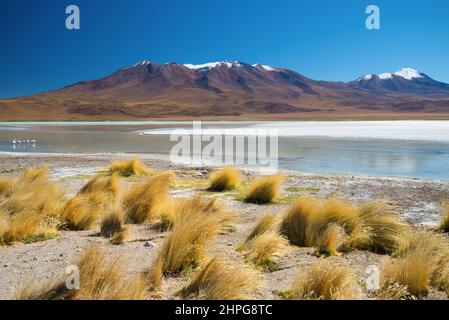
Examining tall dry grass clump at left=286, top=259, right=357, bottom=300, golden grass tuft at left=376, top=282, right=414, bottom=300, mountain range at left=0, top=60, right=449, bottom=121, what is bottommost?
golden grass tuft at left=376, top=282, right=414, bottom=300

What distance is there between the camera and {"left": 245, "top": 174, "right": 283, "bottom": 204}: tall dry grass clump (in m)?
7.11

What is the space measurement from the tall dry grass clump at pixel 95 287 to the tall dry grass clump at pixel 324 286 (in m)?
1.16

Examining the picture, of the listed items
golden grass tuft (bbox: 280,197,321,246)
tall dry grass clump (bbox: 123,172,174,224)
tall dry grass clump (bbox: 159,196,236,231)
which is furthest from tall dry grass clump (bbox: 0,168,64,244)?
golden grass tuft (bbox: 280,197,321,246)

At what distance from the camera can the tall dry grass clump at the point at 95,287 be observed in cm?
291

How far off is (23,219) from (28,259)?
943mm

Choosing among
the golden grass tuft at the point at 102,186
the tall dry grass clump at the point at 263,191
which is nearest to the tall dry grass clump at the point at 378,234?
the tall dry grass clump at the point at 263,191

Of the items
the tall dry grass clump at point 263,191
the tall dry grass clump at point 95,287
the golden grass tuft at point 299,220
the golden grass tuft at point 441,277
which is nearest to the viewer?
the tall dry grass clump at point 95,287

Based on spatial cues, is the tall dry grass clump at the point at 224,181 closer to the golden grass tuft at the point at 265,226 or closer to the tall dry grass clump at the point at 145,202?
the tall dry grass clump at the point at 145,202

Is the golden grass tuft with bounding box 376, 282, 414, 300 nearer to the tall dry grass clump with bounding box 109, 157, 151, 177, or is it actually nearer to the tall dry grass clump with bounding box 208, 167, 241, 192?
the tall dry grass clump with bounding box 208, 167, 241, 192

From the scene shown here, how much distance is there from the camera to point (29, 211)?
5.05 m

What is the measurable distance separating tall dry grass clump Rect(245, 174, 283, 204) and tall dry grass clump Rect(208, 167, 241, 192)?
995 mm

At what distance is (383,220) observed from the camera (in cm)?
483

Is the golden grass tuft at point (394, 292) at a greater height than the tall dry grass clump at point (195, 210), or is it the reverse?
the tall dry grass clump at point (195, 210)
